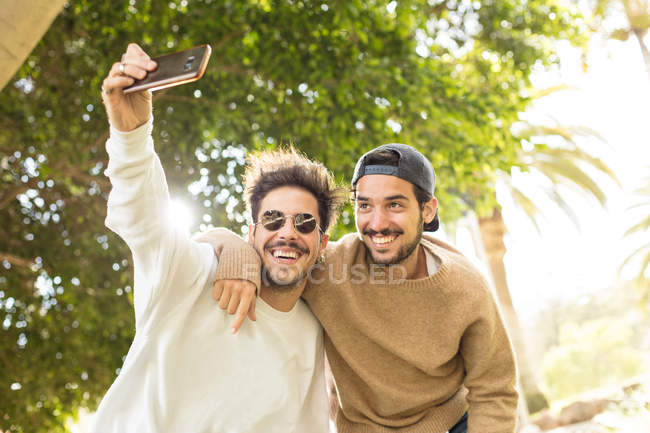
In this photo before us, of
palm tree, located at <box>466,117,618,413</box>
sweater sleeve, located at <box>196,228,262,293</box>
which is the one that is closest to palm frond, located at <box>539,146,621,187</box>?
palm tree, located at <box>466,117,618,413</box>

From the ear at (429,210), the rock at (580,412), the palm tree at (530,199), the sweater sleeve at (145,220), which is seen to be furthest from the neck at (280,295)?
the rock at (580,412)

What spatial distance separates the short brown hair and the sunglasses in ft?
0.49

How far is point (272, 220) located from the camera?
8.73ft

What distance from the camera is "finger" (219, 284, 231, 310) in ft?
7.82

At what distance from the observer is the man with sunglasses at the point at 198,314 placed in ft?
6.86

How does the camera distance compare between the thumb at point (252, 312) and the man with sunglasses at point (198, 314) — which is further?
the thumb at point (252, 312)

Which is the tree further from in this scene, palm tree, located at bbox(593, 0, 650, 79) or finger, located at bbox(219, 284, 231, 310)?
palm tree, located at bbox(593, 0, 650, 79)

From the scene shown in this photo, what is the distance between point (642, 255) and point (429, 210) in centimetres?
1255

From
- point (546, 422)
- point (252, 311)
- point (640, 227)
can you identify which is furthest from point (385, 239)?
point (640, 227)

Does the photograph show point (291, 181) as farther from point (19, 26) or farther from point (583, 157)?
point (583, 157)

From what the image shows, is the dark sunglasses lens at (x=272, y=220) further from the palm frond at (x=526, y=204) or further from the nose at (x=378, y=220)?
the palm frond at (x=526, y=204)

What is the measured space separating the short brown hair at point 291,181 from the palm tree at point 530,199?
1029 cm

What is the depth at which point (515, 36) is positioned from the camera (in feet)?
23.6

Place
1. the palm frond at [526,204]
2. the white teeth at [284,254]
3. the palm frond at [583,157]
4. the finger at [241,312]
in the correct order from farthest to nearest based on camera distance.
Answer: the palm frond at [526,204] → the palm frond at [583,157] → the white teeth at [284,254] → the finger at [241,312]
